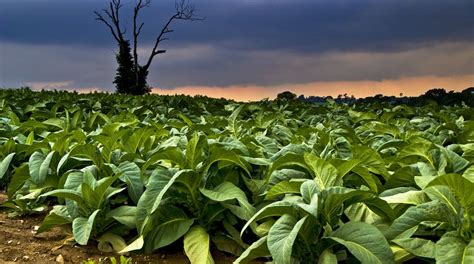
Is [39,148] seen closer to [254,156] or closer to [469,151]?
[254,156]

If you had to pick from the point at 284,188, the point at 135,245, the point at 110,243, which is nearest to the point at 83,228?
the point at 110,243

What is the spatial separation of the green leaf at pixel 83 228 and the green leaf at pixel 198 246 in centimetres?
48

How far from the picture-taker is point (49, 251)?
8.55ft

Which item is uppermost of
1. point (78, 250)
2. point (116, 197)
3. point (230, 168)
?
point (230, 168)

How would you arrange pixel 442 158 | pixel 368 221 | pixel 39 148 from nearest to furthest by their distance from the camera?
pixel 368 221, pixel 442 158, pixel 39 148

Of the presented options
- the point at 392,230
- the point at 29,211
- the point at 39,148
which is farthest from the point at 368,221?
the point at 39,148

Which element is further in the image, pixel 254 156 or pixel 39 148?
pixel 39 148

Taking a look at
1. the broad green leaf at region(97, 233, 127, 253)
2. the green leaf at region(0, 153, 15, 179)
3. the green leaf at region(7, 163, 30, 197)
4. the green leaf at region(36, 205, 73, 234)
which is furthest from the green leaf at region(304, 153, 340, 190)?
the green leaf at region(0, 153, 15, 179)

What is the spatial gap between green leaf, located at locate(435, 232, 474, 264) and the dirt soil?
39.8 inches

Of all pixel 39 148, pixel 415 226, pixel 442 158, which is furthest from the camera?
pixel 39 148

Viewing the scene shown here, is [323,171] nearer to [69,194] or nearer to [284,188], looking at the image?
[284,188]

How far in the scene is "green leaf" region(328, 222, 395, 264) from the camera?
6.25ft

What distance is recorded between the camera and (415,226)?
202cm

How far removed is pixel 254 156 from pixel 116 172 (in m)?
0.78
